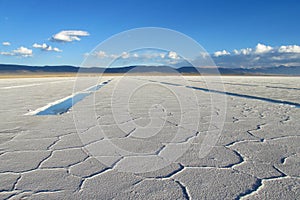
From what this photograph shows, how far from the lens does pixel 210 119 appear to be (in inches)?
216

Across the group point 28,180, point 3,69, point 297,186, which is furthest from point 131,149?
point 3,69

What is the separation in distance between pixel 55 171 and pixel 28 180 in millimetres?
283

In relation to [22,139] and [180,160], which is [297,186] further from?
[22,139]

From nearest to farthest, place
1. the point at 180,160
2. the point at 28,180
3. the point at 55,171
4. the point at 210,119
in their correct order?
the point at 28,180
the point at 55,171
the point at 180,160
the point at 210,119

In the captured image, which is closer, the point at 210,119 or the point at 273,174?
the point at 273,174

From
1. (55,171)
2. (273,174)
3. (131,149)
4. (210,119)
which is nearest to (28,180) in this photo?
(55,171)

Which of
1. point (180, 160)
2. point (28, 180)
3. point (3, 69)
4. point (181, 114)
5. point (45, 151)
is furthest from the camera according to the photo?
point (3, 69)

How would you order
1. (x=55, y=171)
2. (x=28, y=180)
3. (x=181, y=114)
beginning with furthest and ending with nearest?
(x=181, y=114), (x=55, y=171), (x=28, y=180)

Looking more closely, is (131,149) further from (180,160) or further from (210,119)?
Answer: (210,119)

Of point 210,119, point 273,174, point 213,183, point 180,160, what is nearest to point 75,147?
point 180,160

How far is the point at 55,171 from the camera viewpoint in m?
2.64

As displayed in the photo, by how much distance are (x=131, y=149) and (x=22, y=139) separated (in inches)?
68.1

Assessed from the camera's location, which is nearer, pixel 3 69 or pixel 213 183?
pixel 213 183

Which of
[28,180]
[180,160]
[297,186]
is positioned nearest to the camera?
[297,186]
